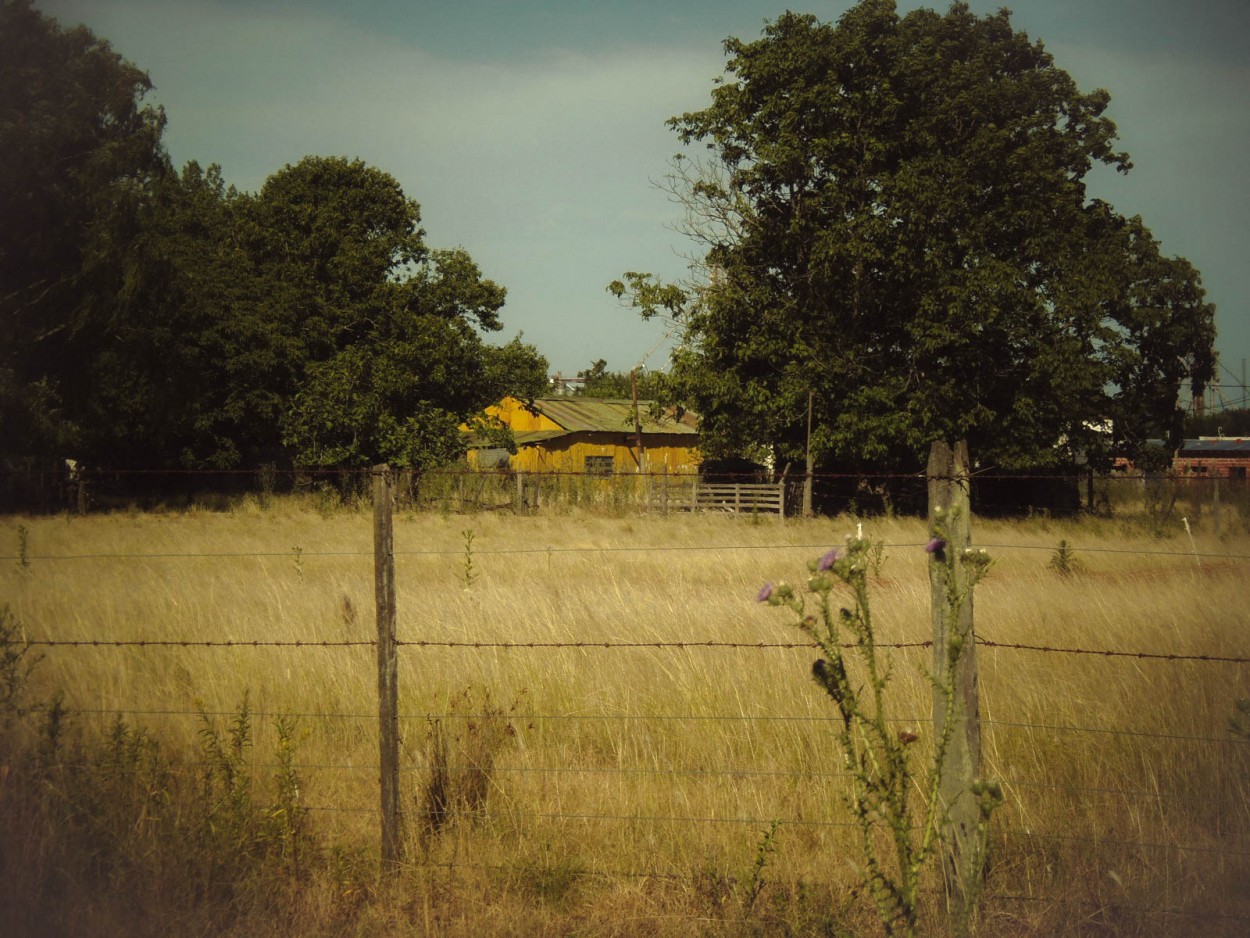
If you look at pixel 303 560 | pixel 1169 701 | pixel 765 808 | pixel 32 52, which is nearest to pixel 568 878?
pixel 765 808

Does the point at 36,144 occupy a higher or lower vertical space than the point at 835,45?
lower

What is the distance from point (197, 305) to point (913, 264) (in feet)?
Result: 70.9

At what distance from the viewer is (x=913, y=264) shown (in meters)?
24.2

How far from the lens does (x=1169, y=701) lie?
502 cm

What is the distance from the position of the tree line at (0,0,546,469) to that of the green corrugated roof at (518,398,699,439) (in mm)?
6273

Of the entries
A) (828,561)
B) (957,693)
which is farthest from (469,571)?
(828,561)

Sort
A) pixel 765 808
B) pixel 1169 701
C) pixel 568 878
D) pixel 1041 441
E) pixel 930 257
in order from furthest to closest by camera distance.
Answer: pixel 1041 441, pixel 930 257, pixel 1169 701, pixel 765 808, pixel 568 878

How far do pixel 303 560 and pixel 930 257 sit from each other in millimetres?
18018

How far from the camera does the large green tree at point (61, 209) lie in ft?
69.6

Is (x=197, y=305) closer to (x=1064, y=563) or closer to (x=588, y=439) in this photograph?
(x=588, y=439)

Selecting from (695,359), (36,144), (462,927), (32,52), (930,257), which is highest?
(32,52)

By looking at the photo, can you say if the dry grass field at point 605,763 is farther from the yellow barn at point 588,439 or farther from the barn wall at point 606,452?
the barn wall at point 606,452

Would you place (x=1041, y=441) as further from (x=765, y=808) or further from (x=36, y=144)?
(x=36, y=144)

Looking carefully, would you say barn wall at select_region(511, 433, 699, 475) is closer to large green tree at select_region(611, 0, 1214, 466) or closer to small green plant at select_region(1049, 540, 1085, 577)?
large green tree at select_region(611, 0, 1214, 466)
